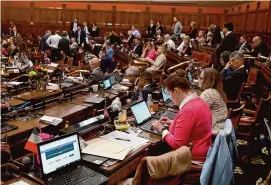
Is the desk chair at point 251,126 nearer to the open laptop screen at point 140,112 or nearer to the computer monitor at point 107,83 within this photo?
the open laptop screen at point 140,112

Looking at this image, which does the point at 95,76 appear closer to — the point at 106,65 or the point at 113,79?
the point at 113,79

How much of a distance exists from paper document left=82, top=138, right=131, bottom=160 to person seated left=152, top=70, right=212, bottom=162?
0.38 metres

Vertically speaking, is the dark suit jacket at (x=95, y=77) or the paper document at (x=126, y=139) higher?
the dark suit jacket at (x=95, y=77)

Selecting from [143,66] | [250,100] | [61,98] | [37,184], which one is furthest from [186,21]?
[37,184]

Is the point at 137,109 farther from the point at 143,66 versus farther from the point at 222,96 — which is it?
the point at 143,66

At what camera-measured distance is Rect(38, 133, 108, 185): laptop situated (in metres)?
2.07

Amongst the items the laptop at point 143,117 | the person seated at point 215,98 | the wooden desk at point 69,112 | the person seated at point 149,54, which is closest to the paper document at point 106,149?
the laptop at point 143,117

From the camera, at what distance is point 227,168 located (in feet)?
7.77

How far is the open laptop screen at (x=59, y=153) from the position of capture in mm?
2078

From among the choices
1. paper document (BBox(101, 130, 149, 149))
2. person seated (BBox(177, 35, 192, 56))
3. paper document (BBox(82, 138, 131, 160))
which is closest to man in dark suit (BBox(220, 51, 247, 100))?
paper document (BBox(101, 130, 149, 149))

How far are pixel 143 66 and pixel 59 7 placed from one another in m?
9.09

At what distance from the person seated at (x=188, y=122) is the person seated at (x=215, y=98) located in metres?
0.68

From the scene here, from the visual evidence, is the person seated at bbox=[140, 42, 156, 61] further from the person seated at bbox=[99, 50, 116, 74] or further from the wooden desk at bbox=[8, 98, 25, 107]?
the wooden desk at bbox=[8, 98, 25, 107]

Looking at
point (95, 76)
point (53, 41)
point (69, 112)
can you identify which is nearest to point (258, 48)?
point (95, 76)
